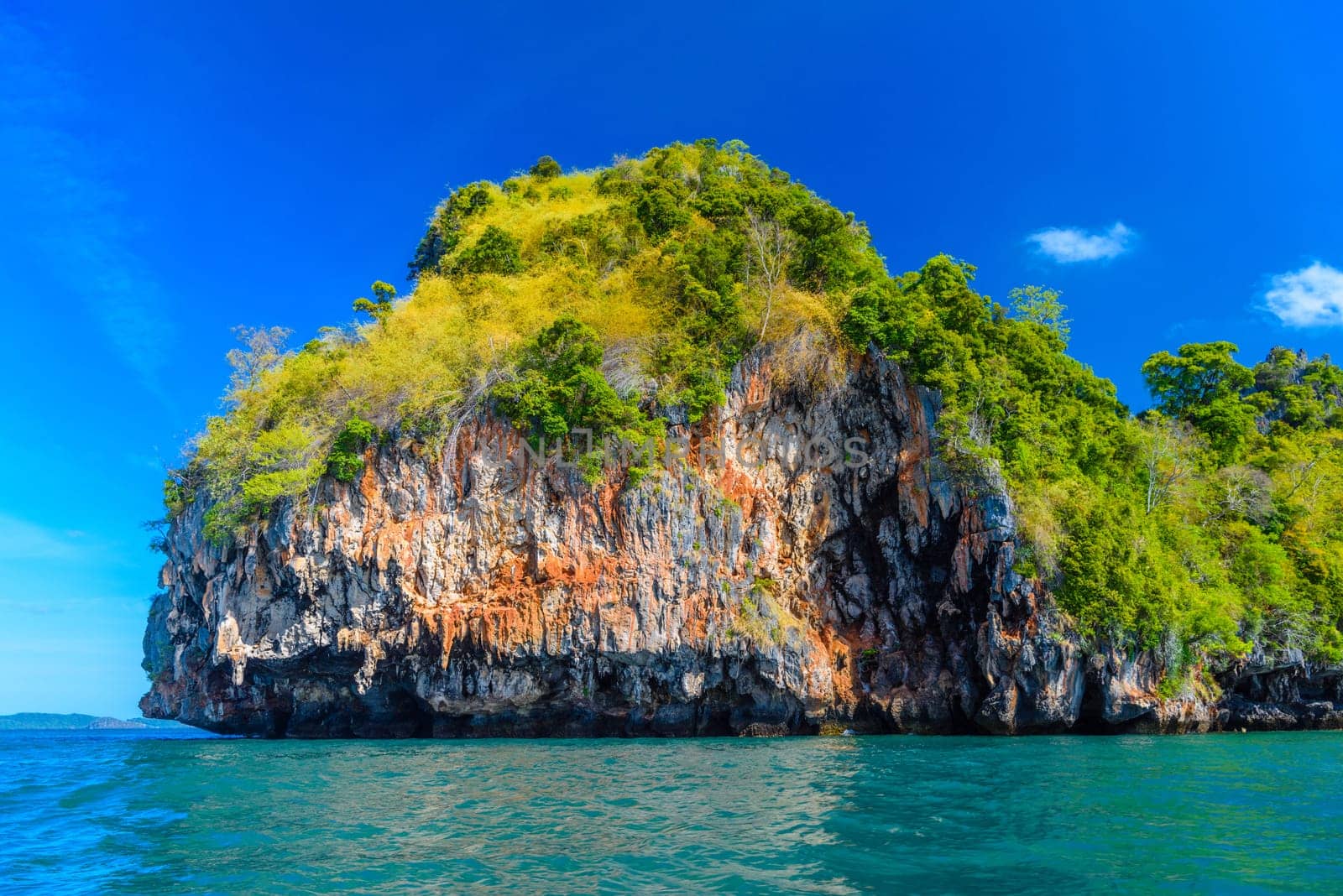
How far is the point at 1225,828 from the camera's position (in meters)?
10.8

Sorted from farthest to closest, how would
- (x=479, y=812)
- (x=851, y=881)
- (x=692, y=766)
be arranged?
(x=692, y=766), (x=479, y=812), (x=851, y=881)

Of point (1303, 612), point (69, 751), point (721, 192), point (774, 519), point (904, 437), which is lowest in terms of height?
point (69, 751)

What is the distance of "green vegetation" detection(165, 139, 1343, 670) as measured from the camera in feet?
90.6

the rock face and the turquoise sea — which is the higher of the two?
the rock face

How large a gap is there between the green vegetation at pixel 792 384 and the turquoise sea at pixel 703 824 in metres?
9.07

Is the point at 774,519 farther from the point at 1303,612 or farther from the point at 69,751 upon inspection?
the point at 69,751

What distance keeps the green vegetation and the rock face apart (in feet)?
3.55

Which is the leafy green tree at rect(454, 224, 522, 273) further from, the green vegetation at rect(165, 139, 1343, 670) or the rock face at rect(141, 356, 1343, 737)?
the rock face at rect(141, 356, 1343, 737)

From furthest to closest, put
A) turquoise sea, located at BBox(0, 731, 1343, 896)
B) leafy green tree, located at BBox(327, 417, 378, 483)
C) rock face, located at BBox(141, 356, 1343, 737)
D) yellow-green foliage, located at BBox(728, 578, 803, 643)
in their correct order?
leafy green tree, located at BBox(327, 417, 378, 483), yellow-green foliage, located at BBox(728, 578, 803, 643), rock face, located at BBox(141, 356, 1343, 737), turquoise sea, located at BBox(0, 731, 1343, 896)

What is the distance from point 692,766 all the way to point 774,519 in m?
14.0

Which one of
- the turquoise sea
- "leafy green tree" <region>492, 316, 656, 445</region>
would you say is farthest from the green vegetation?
the turquoise sea

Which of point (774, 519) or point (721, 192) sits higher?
point (721, 192)

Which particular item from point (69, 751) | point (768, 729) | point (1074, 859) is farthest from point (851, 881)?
point (69, 751)

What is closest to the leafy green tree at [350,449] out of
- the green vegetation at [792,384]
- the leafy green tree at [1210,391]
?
the green vegetation at [792,384]
